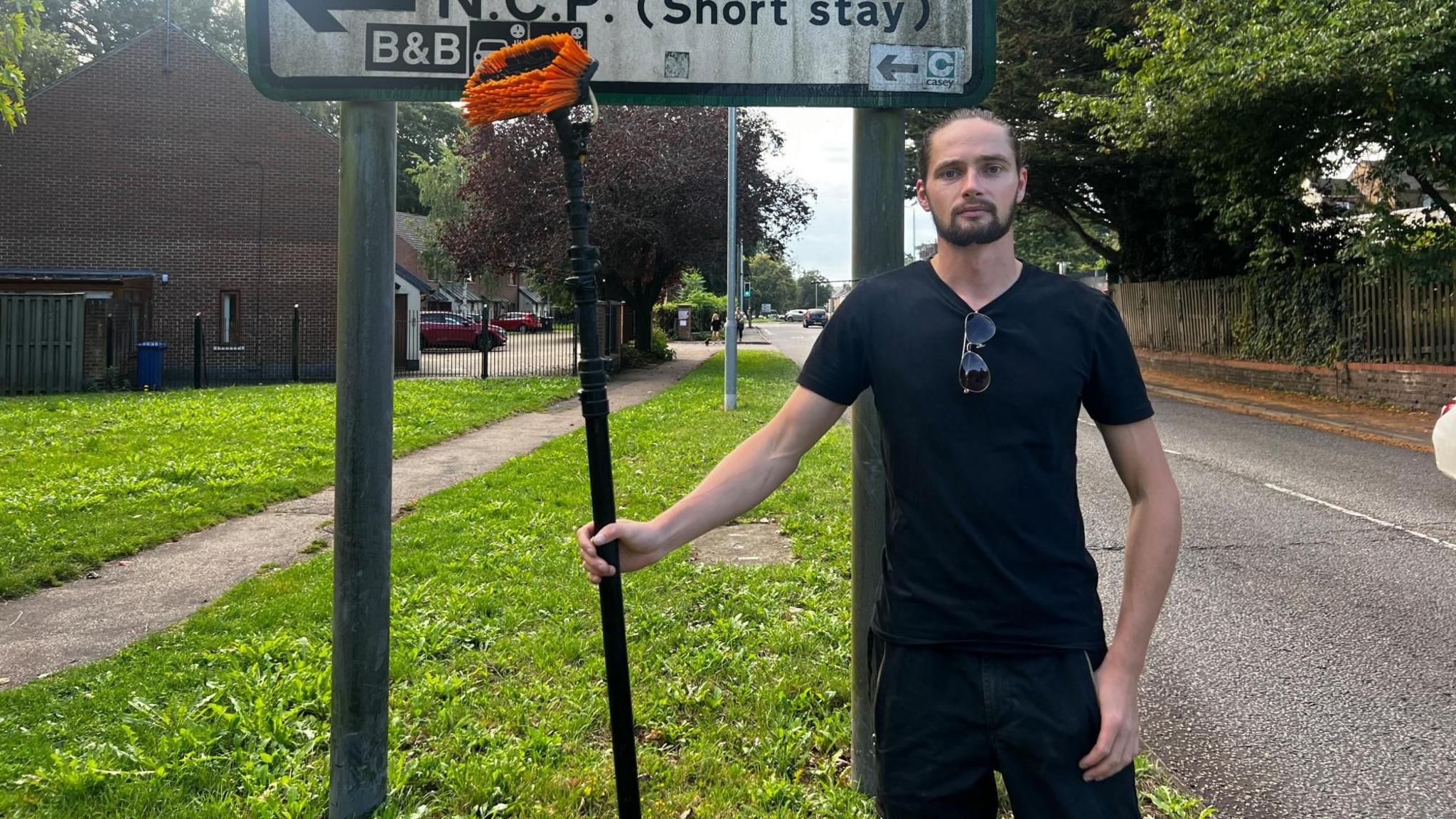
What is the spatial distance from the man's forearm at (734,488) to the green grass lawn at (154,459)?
563cm

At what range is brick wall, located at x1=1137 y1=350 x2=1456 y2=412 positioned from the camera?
51.2 feet

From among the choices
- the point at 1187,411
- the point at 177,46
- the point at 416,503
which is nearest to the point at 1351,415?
the point at 1187,411

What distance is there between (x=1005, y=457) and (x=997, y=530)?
127 millimetres

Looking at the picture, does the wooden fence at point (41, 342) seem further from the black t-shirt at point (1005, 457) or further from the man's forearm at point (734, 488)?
the black t-shirt at point (1005, 457)

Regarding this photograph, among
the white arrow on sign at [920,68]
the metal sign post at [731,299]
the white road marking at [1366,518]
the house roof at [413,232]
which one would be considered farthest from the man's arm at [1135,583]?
the house roof at [413,232]

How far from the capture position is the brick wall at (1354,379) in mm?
15602

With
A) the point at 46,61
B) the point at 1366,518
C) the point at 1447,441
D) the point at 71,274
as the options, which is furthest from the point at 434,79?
the point at 46,61

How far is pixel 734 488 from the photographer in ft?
6.75

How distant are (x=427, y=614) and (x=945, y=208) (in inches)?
160

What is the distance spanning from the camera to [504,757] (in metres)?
3.62

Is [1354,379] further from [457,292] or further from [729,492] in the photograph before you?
[457,292]

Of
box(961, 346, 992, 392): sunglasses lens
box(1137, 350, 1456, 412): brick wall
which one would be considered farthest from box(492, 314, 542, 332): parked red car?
box(961, 346, 992, 392): sunglasses lens

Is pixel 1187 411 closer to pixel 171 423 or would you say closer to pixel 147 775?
pixel 171 423

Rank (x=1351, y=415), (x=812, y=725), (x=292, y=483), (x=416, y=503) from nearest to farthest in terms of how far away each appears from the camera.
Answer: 1. (x=812, y=725)
2. (x=416, y=503)
3. (x=292, y=483)
4. (x=1351, y=415)
